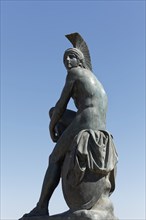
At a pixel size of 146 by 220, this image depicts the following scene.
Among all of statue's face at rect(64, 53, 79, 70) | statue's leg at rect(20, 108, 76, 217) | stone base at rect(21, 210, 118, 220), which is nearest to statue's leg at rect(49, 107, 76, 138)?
Answer: statue's leg at rect(20, 108, 76, 217)

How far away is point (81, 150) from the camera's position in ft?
21.9

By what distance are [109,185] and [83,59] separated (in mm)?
2403

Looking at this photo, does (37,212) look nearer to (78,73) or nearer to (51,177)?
(51,177)

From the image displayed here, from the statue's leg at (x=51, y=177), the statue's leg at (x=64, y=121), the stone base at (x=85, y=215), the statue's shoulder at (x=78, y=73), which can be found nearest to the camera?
the stone base at (x=85, y=215)

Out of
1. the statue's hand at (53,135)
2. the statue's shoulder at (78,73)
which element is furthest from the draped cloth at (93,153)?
the statue's shoulder at (78,73)

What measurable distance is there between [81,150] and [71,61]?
182 centimetres

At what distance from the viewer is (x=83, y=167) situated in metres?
6.65

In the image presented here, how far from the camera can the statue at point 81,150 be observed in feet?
21.7

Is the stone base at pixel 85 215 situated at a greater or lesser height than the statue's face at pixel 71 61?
lesser

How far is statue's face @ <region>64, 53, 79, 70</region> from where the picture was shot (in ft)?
25.0

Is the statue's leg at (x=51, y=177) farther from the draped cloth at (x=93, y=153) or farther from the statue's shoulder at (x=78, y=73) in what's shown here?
the statue's shoulder at (x=78, y=73)

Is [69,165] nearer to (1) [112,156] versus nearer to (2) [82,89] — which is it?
(1) [112,156]

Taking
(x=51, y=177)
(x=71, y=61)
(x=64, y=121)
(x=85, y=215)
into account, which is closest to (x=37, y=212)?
(x=51, y=177)

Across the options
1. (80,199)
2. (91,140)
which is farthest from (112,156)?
(80,199)
